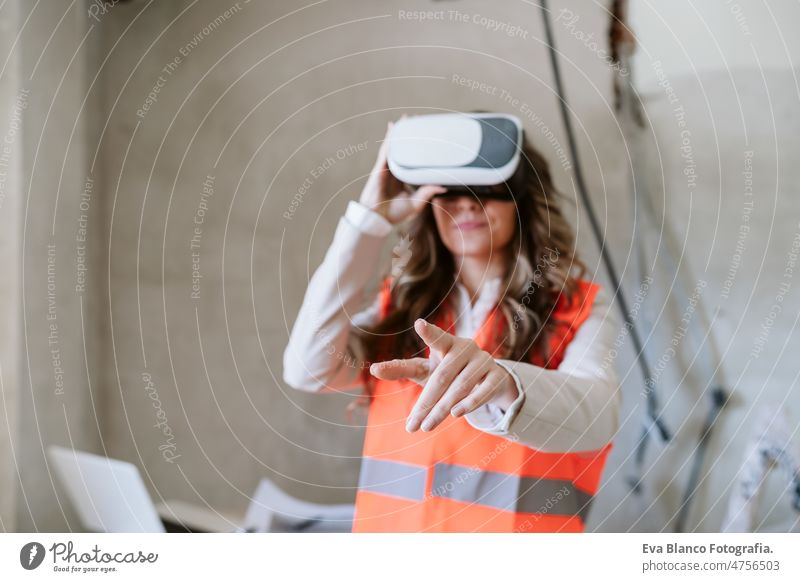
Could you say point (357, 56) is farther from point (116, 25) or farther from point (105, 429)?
point (105, 429)

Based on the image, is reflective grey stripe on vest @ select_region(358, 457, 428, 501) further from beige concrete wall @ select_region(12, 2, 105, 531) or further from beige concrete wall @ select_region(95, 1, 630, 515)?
beige concrete wall @ select_region(12, 2, 105, 531)

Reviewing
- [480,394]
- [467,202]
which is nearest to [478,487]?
[480,394]

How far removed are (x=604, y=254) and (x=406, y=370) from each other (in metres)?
0.28

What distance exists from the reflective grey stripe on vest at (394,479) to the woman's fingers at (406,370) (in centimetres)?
12

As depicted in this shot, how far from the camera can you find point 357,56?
0.60 meters

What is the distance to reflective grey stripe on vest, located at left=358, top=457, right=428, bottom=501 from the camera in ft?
1.80

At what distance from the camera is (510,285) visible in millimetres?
558

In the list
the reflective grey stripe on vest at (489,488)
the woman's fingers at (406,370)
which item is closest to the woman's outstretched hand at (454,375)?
the woman's fingers at (406,370)

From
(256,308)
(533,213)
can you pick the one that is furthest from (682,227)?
(256,308)

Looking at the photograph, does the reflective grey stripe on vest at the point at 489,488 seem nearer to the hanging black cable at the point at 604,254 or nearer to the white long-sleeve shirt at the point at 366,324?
the white long-sleeve shirt at the point at 366,324

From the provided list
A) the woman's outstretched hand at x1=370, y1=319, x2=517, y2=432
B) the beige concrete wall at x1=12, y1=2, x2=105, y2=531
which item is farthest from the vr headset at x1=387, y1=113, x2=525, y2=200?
the beige concrete wall at x1=12, y1=2, x2=105, y2=531
